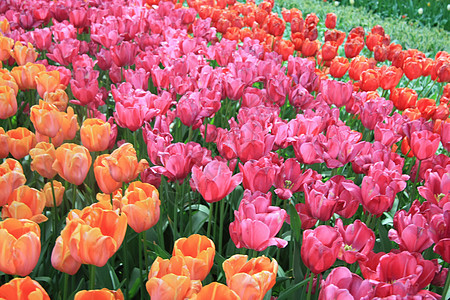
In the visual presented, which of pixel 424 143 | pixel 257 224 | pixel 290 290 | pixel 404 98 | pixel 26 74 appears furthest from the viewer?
pixel 404 98

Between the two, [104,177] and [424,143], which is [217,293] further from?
[424,143]

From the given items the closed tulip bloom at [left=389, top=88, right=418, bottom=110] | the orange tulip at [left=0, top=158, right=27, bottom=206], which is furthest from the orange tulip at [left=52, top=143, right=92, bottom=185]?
the closed tulip bloom at [left=389, top=88, right=418, bottom=110]

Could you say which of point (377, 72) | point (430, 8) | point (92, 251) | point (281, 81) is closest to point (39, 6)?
point (281, 81)

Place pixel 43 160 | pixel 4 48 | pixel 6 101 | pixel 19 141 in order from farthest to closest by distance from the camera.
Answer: pixel 4 48, pixel 6 101, pixel 19 141, pixel 43 160

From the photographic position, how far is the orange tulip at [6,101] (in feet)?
6.24

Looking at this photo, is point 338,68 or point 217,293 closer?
point 217,293

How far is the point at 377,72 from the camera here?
8.71 feet

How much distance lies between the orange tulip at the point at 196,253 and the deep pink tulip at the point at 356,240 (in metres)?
0.35

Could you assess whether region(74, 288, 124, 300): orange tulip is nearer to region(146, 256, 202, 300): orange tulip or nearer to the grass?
region(146, 256, 202, 300): orange tulip

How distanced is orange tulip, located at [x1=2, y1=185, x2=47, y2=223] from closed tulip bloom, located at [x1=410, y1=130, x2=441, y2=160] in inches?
53.1

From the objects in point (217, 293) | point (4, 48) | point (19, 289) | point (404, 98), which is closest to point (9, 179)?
point (19, 289)

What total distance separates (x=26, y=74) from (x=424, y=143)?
5.96 feet

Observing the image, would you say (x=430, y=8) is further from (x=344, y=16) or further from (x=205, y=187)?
(x=205, y=187)

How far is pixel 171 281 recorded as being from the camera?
893 millimetres
